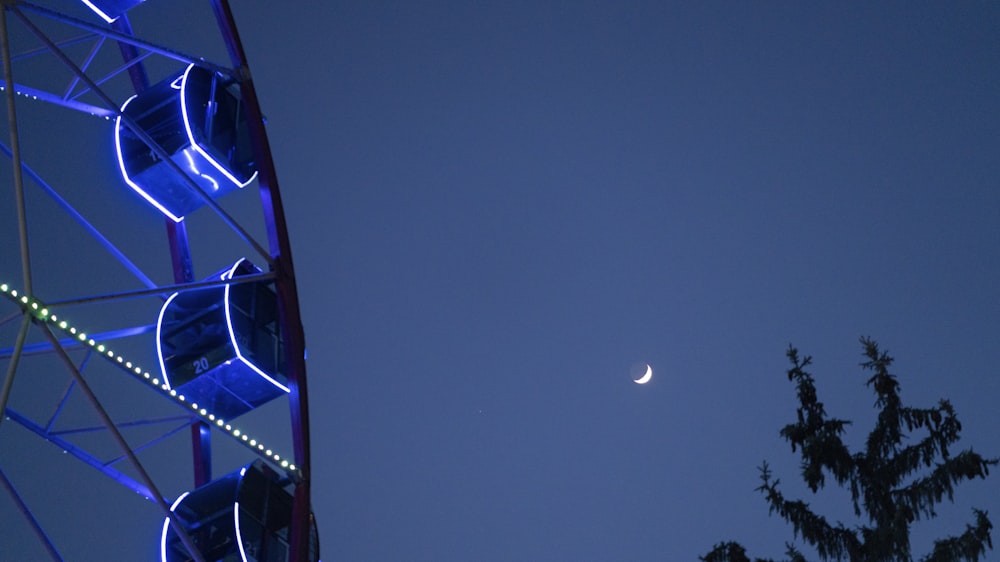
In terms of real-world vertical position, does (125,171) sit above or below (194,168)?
above

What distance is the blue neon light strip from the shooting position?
38.0ft

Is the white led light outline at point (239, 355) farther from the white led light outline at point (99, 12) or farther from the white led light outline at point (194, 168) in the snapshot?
the white led light outline at point (99, 12)

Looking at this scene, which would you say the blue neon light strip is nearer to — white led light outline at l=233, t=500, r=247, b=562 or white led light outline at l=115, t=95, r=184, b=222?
white led light outline at l=233, t=500, r=247, b=562

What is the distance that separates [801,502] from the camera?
20.4 meters

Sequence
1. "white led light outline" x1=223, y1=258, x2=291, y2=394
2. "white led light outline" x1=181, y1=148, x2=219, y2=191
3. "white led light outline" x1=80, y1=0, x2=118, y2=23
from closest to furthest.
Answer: "white led light outline" x1=223, y1=258, x2=291, y2=394 → "white led light outline" x1=181, y1=148, x2=219, y2=191 → "white led light outline" x1=80, y1=0, x2=118, y2=23

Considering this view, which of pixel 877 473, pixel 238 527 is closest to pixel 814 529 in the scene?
pixel 877 473

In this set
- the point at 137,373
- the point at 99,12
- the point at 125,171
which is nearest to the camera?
the point at 137,373

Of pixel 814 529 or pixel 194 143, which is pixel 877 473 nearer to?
pixel 814 529

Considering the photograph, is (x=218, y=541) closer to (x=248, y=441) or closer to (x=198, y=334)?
(x=248, y=441)

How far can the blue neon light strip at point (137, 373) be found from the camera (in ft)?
38.0

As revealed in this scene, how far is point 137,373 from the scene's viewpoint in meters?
13.3

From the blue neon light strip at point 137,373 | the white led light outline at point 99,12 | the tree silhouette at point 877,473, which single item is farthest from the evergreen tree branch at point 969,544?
the white led light outline at point 99,12

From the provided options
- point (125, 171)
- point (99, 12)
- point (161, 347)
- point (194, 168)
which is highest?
point (99, 12)

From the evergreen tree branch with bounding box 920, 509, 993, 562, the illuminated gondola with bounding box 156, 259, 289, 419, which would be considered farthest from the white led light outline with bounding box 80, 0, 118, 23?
the evergreen tree branch with bounding box 920, 509, 993, 562
